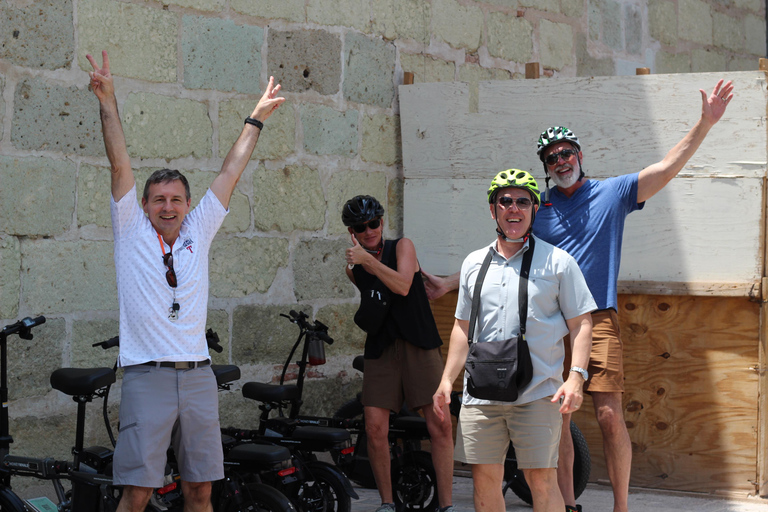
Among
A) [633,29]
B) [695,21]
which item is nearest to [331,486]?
[633,29]

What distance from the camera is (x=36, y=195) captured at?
4.86 metres

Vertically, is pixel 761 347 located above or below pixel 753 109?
below

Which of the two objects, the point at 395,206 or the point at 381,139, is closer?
the point at 381,139

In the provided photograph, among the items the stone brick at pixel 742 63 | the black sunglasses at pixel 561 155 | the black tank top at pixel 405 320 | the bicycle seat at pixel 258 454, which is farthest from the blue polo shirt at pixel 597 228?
the stone brick at pixel 742 63

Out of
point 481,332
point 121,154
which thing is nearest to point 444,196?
point 481,332

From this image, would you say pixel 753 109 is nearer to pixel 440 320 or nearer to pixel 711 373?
pixel 711 373

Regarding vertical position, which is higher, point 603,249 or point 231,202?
point 231,202

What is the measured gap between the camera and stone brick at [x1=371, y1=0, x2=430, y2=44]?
263 inches

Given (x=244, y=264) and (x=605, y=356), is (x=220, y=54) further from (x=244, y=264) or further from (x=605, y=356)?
(x=605, y=356)

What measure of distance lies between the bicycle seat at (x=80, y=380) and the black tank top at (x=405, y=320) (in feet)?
4.76

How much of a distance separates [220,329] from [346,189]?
136cm

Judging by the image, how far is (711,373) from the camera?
5484 mm

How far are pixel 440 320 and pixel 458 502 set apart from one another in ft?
4.01

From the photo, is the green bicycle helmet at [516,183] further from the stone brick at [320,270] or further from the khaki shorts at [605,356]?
the stone brick at [320,270]
